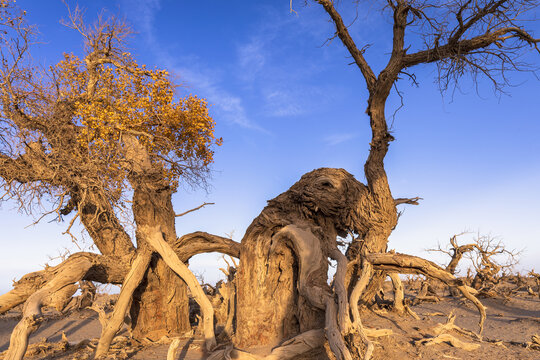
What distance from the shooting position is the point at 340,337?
5820mm

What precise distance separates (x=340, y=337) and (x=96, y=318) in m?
13.4

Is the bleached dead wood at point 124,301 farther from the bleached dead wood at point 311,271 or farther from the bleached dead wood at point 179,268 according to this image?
the bleached dead wood at point 311,271

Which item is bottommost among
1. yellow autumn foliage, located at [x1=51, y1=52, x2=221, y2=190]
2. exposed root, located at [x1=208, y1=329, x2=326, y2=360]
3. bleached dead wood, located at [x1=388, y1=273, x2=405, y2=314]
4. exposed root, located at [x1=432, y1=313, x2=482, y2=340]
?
exposed root, located at [x1=208, y1=329, x2=326, y2=360]

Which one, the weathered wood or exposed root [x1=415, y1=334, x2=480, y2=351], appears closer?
exposed root [x1=415, y1=334, x2=480, y2=351]

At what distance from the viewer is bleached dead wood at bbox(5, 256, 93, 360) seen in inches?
274

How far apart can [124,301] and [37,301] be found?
1880 millimetres

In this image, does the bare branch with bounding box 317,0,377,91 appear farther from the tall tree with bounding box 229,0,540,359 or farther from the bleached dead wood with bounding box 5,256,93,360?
the bleached dead wood with bounding box 5,256,93,360

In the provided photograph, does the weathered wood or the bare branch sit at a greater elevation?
the bare branch

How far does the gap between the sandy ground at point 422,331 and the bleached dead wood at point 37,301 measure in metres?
1.83

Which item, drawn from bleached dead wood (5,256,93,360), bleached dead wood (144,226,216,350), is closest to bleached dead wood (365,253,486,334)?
bleached dead wood (144,226,216,350)

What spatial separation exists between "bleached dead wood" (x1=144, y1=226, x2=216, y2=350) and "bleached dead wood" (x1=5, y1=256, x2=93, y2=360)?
1557mm

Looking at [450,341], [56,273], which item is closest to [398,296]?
[450,341]

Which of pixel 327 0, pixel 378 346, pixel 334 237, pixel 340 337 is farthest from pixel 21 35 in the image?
pixel 378 346

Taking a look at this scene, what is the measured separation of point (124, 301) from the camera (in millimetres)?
8977
